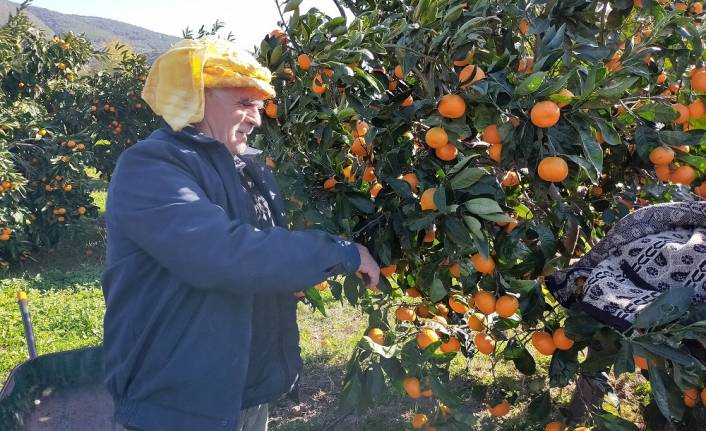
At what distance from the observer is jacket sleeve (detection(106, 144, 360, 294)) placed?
52.2 inches

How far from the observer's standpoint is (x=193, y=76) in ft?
4.94

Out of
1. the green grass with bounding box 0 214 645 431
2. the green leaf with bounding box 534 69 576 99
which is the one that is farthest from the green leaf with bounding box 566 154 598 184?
the green grass with bounding box 0 214 645 431

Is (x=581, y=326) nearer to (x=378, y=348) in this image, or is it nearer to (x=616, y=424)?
(x=616, y=424)

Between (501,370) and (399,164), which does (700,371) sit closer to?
(399,164)

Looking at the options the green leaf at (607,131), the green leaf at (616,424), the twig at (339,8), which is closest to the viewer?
the green leaf at (607,131)

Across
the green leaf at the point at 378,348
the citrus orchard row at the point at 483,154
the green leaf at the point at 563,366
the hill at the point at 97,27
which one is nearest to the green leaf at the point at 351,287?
the citrus orchard row at the point at 483,154

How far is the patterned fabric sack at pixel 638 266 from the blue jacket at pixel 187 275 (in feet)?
2.00

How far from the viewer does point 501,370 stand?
3.54 meters

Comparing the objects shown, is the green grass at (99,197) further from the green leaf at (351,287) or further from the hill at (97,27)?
the hill at (97,27)

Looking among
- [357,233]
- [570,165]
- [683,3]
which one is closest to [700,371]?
[570,165]

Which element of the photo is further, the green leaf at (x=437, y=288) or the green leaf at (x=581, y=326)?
the green leaf at (x=437, y=288)

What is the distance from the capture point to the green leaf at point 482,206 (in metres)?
1.41

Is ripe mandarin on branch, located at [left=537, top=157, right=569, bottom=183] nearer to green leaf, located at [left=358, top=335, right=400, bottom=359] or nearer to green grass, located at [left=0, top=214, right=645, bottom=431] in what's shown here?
green leaf, located at [left=358, top=335, right=400, bottom=359]

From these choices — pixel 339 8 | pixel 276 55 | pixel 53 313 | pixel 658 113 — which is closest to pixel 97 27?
pixel 53 313
